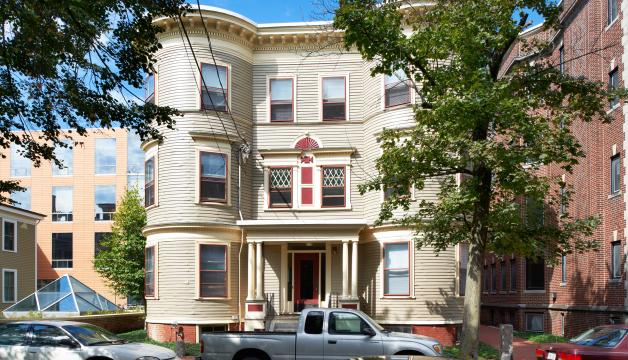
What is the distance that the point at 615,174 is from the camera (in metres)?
22.7

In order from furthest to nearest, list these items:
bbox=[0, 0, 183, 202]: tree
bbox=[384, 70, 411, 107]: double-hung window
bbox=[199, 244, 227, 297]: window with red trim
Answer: bbox=[384, 70, 411, 107]: double-hung window, bbox=[199, 244, 227, 297]: window with red trim, bbox=[0, 0, 183, 202]: tree

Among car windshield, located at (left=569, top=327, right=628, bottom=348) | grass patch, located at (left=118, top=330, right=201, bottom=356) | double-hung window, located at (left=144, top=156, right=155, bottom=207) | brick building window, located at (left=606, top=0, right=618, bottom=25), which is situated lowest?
grass patch, located at (left=118, top=330, right=201, bottom=356)

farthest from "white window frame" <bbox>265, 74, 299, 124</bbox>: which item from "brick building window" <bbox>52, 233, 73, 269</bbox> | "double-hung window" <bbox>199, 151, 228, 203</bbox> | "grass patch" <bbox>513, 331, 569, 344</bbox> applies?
"brick building window" <bbox>52, 233, 73, 269</bbox>

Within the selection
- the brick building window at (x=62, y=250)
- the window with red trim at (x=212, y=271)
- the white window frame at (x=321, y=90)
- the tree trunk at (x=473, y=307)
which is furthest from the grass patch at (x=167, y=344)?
the brick building window at (x=62, y=250)

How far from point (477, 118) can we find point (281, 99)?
12234mm

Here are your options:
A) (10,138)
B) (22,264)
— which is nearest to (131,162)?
(22,264)

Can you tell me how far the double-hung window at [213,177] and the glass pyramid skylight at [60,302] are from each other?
32.6 ft

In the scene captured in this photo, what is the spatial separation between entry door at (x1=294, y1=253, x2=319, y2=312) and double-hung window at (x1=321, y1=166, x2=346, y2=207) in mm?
2131

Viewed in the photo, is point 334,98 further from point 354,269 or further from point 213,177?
point 354,269

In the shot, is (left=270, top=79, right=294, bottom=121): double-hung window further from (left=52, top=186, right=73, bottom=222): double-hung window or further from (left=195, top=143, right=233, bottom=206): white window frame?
(left=52, top=186, right=73, bottom=222): double-hung window

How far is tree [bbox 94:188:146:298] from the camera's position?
119 ft

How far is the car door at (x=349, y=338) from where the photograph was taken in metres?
14.4

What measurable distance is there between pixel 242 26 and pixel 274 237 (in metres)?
7.73

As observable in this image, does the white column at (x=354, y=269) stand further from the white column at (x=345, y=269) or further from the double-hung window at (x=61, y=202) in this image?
the double-hung window at (x=61, y=202)
